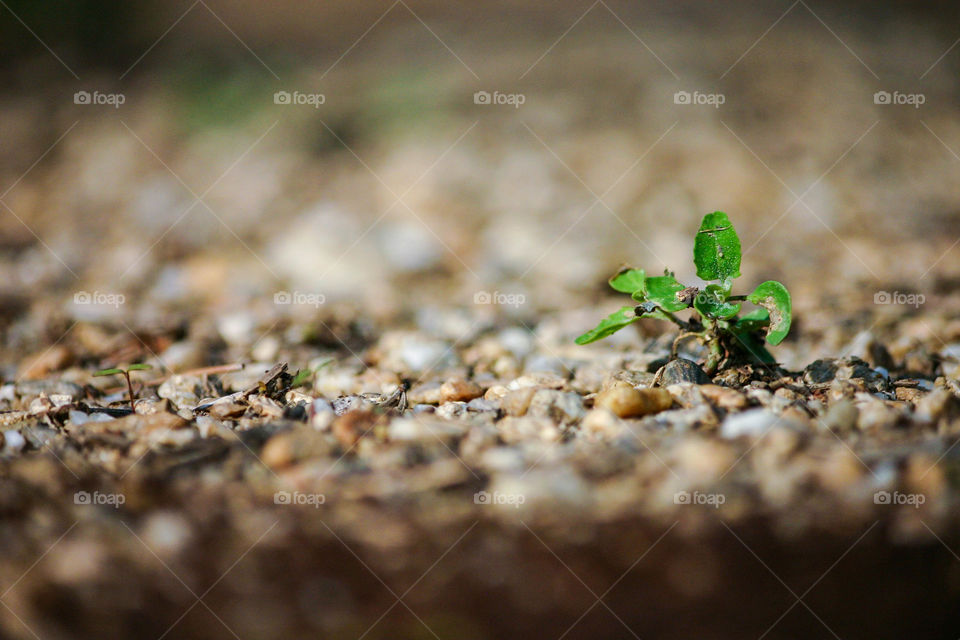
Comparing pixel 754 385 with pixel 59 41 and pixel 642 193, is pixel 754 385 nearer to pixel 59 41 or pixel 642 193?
pixel 642 193

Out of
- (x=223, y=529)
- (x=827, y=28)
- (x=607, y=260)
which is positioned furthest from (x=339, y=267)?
(x=827, y=28)

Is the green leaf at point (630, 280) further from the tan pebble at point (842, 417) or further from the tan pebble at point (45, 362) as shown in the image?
the tan pebble at point (45, 362)
